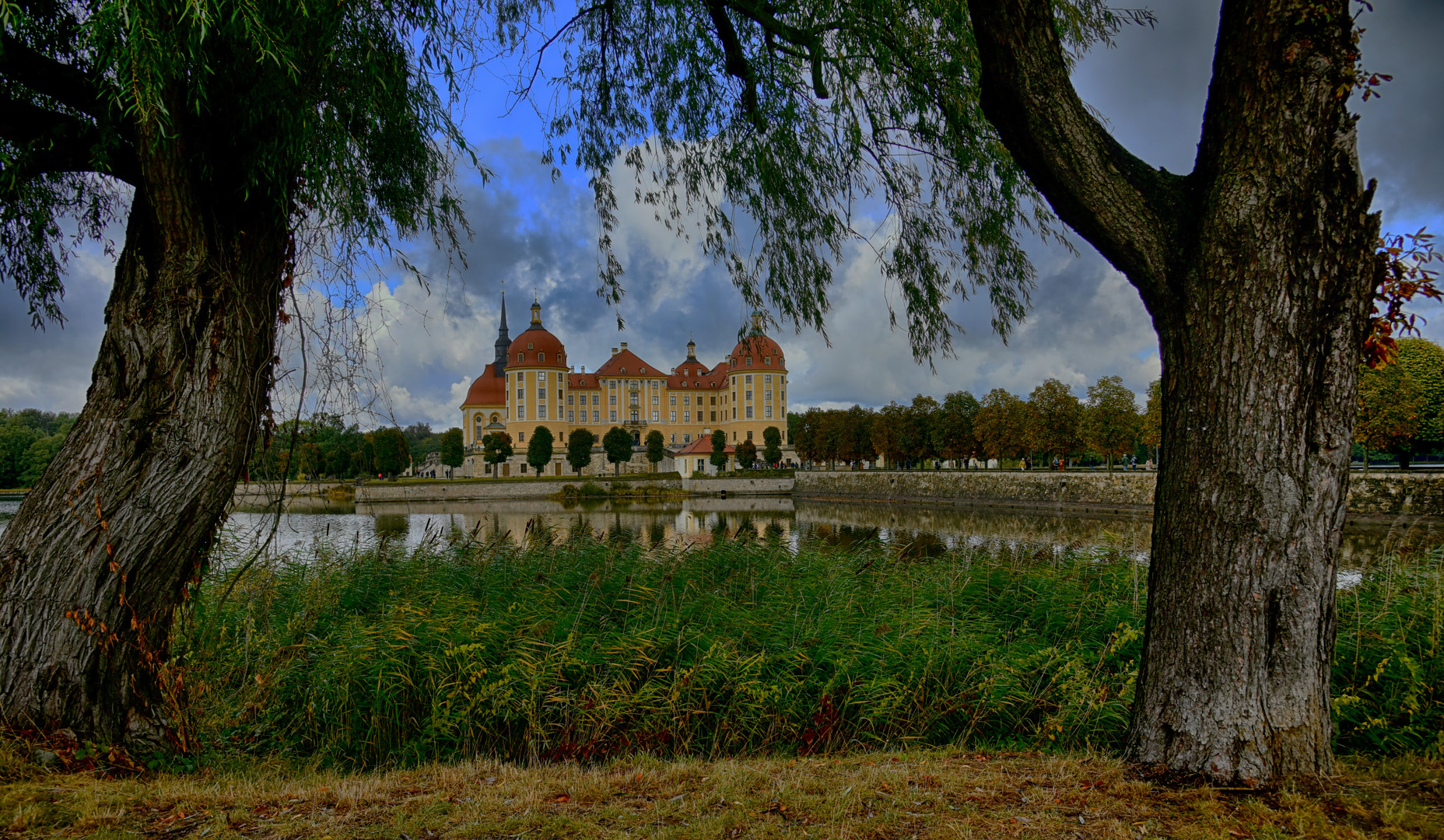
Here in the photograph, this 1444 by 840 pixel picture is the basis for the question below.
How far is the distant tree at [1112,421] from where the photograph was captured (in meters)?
32.5

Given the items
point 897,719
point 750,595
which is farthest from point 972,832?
point 750,595

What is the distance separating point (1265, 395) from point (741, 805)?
7.26ft

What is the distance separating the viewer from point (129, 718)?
3.10 metres

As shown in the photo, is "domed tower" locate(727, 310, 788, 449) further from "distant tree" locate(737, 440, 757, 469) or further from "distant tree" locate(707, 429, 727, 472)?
"distant tree" locate(707, 429, 727, 472)

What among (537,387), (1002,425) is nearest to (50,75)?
(1002,425)

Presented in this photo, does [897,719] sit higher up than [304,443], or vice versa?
[304,443]

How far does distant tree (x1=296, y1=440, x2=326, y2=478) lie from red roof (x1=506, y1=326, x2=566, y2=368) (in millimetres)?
61195

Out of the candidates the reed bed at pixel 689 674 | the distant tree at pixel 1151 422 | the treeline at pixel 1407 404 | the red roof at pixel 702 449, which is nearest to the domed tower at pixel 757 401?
the red roof at pixel 702 449

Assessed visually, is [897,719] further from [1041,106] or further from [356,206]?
[356,206]

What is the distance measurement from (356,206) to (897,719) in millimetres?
3614

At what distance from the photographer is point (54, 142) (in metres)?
3.12

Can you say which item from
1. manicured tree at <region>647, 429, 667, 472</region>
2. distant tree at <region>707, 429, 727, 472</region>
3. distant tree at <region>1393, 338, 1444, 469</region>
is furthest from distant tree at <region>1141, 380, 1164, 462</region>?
manicured tree at <region>647, 429, 667, 472</region>

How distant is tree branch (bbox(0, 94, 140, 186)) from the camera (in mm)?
3127

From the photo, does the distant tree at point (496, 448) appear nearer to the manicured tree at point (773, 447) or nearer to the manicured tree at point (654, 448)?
the manicured tree at point (654, 448)
